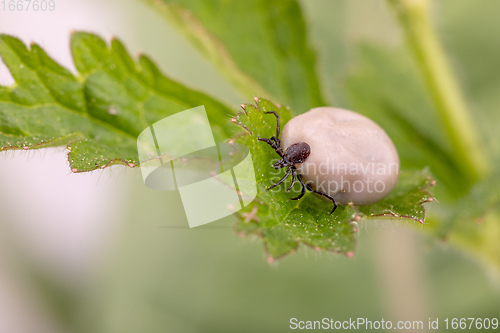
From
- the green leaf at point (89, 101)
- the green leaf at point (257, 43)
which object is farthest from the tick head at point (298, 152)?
the green leaf at point (257, 43)

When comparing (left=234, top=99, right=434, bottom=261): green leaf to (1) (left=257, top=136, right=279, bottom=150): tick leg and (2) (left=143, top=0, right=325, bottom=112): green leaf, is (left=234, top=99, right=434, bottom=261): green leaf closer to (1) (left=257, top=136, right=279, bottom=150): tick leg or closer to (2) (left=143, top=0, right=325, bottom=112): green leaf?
(1) (left=257, top=136, right=279, bottom=150): tick leg

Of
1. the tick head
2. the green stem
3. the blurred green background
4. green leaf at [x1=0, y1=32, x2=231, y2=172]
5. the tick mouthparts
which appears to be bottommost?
the blurred green background

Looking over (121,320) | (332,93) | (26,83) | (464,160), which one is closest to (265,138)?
(26,83)

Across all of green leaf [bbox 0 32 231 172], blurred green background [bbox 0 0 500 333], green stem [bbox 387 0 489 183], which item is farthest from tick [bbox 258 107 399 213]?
blurred green background [bbox 0 0 500 333]

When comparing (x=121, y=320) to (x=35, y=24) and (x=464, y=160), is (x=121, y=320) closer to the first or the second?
(x=35, y=24)

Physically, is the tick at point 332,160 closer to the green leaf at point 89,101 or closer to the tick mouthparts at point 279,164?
the tick mouthparts at point 279,164
